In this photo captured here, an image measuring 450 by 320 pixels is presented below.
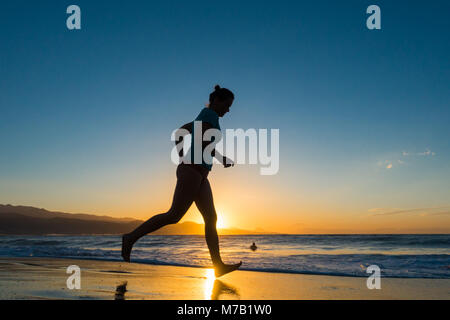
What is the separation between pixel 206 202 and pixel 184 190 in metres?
0.43

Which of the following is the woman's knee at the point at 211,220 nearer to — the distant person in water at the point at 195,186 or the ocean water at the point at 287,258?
the distant person in water at the point at 195,186

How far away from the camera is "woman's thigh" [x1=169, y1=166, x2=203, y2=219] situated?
3.62 m

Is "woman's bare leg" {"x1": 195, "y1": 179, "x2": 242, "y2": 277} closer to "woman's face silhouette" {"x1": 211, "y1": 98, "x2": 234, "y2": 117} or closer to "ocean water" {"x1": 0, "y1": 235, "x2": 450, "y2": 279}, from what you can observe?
"woman's face silhouette" {"x1": 211, "y1": 98, "x2": 234, "y2": 117}

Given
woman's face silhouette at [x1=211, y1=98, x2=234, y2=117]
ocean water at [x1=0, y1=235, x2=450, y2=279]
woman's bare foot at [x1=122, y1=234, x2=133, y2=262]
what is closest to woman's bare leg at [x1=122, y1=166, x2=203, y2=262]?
woman's bare foot at [x1=122, y1=234, x2=133, y2=262]

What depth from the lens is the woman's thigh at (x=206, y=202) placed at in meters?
3.89

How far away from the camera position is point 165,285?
13.2 ft

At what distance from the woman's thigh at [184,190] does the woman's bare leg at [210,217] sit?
0.80 feet
